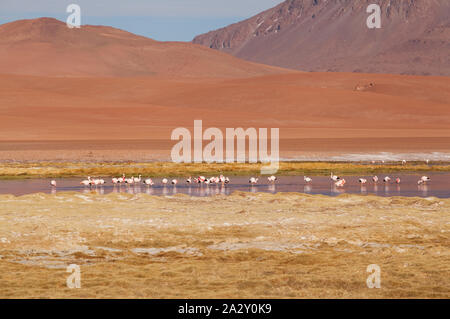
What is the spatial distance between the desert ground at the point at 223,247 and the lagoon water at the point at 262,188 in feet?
18.0

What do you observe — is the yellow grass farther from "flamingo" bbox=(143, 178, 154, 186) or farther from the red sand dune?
the red sand dune

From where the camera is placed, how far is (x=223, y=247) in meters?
15.0

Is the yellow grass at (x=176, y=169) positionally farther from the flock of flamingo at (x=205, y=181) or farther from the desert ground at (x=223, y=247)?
the desert ground at (x=223, y=247)

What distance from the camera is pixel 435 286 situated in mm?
11375

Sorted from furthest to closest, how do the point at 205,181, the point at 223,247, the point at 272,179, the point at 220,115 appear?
the point at 220,115
the point at 272,179
the point at 205,181
the point at 223,247

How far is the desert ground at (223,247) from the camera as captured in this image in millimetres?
11445

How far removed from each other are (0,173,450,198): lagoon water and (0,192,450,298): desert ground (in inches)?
216

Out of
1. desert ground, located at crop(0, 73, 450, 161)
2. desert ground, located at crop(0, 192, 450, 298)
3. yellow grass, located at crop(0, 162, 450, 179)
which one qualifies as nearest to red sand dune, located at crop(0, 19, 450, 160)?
desert ground, located at crop(0, 73, 450, 161)

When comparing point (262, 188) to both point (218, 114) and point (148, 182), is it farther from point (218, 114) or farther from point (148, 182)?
point (218, 114)

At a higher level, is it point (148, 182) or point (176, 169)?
point (176, 169)

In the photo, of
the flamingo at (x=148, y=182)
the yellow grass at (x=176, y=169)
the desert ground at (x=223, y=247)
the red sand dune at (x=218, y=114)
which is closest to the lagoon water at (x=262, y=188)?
the flamingo at (x=148, y=182)

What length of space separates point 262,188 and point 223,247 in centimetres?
1428

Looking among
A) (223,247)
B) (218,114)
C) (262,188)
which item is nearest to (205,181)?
(262,188)
